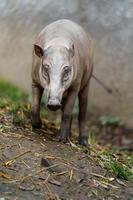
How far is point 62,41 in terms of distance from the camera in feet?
19.3

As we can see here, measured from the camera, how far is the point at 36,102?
619 centimetres

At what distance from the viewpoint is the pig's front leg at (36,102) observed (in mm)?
6156

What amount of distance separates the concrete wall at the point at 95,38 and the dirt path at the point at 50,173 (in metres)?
3.69

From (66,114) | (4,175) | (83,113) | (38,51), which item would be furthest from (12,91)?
(4,175)

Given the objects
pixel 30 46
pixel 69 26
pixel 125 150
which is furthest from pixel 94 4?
pixel 69 26

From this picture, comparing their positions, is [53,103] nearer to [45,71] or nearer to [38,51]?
[45,71]

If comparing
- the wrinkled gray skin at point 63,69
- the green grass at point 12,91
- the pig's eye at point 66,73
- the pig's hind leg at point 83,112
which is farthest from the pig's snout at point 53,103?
the green grass at point 12,91

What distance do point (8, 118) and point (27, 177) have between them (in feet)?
5.24

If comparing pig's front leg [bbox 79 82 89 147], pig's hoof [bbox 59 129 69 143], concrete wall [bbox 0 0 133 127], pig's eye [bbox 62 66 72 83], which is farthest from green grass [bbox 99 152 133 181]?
concrete wall [bbox 0 0 133 127]

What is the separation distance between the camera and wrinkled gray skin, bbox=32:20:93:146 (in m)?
5.58

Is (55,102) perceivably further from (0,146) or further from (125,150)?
(125,150)

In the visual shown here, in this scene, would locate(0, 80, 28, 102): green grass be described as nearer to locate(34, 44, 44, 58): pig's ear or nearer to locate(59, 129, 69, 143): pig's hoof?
locate(59, 129, 69, 143): pig's hoof

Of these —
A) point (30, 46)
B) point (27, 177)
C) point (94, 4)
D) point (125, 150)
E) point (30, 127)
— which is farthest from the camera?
point (30, 46)

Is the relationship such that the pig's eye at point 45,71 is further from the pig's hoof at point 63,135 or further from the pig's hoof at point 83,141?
the pig's hoof at point 83,141
